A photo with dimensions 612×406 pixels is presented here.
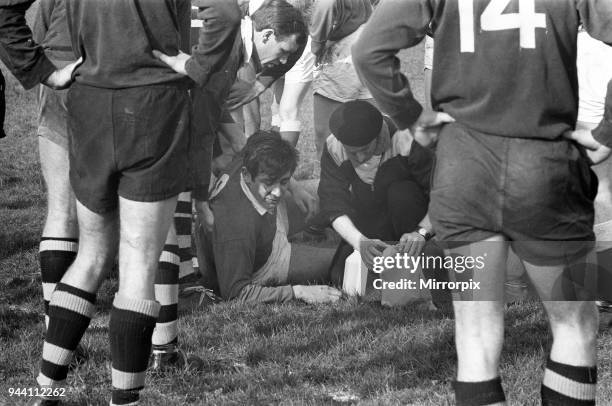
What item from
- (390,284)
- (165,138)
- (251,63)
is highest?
(165,138)

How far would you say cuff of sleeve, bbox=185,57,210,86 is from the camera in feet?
11.5

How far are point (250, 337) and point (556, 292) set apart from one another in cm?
242

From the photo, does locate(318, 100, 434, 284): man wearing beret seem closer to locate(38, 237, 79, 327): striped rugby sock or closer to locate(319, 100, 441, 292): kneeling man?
locate(319, 100, 441, 292): kneeling man

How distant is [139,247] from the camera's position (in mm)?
3432

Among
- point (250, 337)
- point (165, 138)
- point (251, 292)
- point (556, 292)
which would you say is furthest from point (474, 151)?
point (251, 292)

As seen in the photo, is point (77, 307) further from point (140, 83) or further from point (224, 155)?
point (224, 155)

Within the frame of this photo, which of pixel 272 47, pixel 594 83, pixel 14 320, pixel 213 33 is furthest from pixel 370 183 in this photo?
pixel 213 33

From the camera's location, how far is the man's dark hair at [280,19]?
5.96 meters

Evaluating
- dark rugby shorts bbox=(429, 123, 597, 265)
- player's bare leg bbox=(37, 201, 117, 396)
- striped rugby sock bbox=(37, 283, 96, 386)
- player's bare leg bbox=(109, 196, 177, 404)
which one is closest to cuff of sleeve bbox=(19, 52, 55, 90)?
player's bare leg bbox=(37, 201, 117, 396)

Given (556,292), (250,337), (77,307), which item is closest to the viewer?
(556,292)

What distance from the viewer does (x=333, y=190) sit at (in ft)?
20.0

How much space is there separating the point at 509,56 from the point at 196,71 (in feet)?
3.91

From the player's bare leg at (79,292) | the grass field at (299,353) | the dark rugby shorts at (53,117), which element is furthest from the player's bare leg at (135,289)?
the dark rugby shorts at (53,117)

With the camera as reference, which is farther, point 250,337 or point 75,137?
point 250,337
